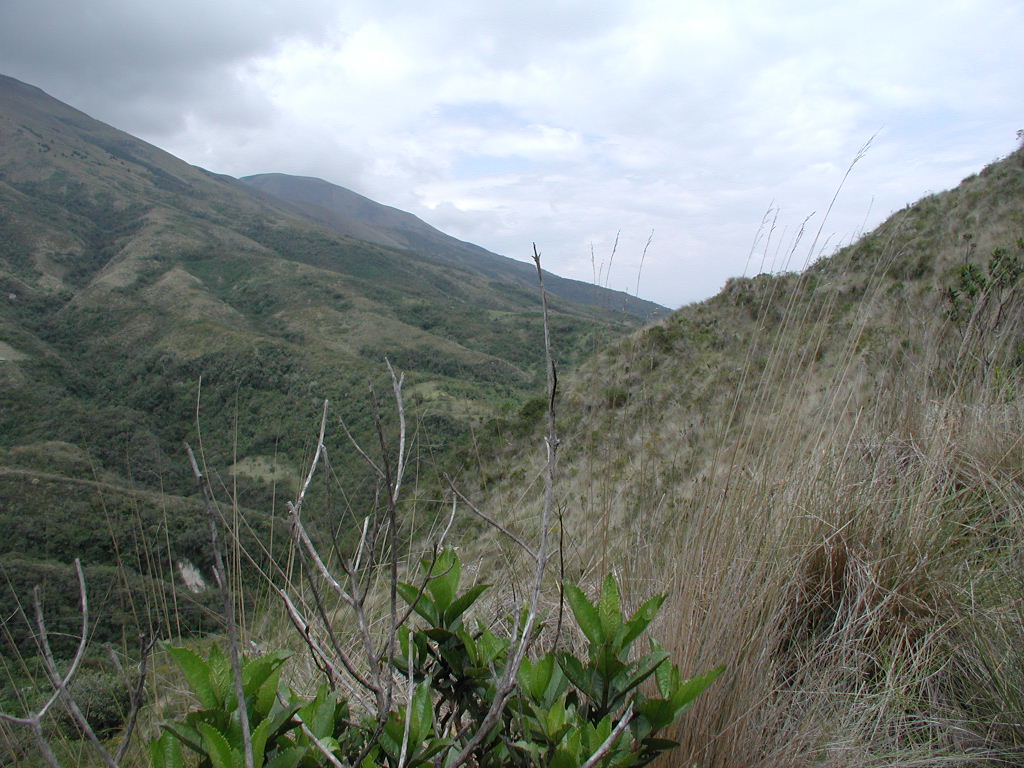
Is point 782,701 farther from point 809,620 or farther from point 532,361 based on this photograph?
point 532,361

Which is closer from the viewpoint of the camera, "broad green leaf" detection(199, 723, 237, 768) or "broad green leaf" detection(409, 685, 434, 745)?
"broad green leaf" detection(199, 723, 237, 768)

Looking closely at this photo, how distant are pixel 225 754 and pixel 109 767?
0.11 meters

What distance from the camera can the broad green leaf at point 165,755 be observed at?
0.65 meters

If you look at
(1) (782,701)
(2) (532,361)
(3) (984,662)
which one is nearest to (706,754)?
(1) (782,701)

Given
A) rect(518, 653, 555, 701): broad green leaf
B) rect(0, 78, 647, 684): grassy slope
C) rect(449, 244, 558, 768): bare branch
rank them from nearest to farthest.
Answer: rect(449, 244, 558, 768): bare branch
rect(518, 653, 555, 701): broad green leaf
rect(0, 78, 647, 684): grassy slope

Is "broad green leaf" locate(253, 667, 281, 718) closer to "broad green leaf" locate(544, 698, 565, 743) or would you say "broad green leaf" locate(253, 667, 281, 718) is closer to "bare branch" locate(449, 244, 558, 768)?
"bare branch" locate(449, 244, 558, 768)

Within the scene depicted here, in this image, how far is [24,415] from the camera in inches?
816

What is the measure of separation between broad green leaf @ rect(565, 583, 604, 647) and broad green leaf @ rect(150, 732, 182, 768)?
0.53 metres

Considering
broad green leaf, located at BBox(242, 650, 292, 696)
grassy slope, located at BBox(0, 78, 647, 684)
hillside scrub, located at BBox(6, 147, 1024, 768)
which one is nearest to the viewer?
broad green leaf, located at BBox(242, 650, 292, 696)

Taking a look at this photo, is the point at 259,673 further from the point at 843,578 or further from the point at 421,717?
the point at 843,578

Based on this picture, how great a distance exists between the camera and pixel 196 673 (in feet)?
2.32

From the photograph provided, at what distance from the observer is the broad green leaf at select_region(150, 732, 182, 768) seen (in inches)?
25.5

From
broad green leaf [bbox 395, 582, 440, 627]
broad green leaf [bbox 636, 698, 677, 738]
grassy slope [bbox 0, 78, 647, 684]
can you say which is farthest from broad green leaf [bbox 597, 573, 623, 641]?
grassy slope [bbox 0, 78, 647, 684]

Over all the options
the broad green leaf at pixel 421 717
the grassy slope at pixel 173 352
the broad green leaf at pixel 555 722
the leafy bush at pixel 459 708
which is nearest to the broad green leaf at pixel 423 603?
the leafy bush at pixel 459 708
